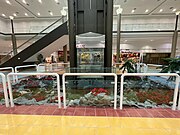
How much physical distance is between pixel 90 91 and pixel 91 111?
28.7 inches

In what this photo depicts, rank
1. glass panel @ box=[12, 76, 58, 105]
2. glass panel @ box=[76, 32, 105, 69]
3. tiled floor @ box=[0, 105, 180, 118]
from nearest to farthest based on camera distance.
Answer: tiled floor @ box=[0, 105, 180, 118]
glass panel @ box=[12, 76, 58, 105]
glass panel @ box=[76, 32, 105, 69]

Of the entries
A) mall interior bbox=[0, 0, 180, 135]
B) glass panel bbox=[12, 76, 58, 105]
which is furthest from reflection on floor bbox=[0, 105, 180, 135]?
glass panel bbox=[12, 76, 58, 105]

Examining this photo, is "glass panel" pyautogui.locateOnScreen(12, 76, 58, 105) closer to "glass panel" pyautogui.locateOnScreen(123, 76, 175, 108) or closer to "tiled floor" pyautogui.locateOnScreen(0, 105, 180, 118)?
"tiled floor" pyautogui.locateOnScreen(0, 105, 180, 118)

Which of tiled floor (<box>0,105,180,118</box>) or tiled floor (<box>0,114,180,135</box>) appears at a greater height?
tiled floor (<box>0,105,180,118</box>)

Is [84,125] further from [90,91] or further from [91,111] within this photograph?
[90,91]

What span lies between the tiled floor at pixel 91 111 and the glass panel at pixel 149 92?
0.22m

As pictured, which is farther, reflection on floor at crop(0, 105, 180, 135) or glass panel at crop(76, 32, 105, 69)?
glass panel at crop(76, 32, 105, 69)

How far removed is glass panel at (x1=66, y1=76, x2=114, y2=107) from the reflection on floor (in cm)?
21

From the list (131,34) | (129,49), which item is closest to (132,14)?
(131,34)

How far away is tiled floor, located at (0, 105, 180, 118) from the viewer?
2268 millimetres

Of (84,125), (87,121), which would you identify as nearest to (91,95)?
(87,121)

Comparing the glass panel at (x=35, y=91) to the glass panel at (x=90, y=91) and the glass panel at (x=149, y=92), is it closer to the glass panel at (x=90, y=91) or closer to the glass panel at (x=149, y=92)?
the glass panel at (x=90, y=91)

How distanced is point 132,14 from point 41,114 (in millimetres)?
13741

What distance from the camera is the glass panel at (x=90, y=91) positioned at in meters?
2.69
